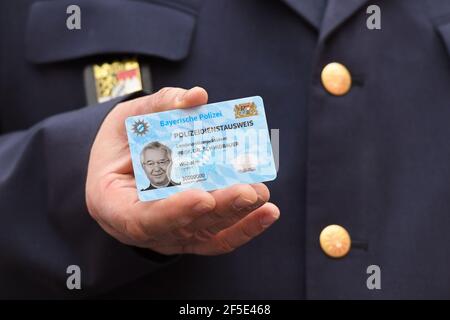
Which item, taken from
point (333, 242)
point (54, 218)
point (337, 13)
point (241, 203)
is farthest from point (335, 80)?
point (54, 218)

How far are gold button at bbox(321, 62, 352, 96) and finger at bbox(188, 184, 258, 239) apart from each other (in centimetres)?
30

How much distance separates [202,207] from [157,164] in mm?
81

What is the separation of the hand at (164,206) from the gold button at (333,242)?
0.56 feet

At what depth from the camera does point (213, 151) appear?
87 centimetres

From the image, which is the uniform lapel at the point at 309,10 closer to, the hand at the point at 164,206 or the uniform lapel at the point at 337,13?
the uniform lapel at the point at 337,13

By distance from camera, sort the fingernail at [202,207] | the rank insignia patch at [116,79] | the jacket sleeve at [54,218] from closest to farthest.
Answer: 1. the fingernail at [202,207]
2. the jacket sleeve at [54,218]
3. the rank insignia patch at [116,79]

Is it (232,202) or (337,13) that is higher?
(337,13)

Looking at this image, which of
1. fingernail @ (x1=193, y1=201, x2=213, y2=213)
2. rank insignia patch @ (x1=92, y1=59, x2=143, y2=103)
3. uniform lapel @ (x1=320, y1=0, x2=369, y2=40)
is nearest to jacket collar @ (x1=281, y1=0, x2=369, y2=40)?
uniform lapel @ (x1=320, y1=0, x2=369, y2=40)

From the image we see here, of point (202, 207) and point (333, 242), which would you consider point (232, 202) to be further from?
point (333, 242)

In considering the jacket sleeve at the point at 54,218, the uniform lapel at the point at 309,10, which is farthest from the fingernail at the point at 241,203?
the uniform lapel at the point at 309,10

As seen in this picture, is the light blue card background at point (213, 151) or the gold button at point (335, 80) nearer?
the light blue card background at point (213, 151)

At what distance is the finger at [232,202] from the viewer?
0.83 meters

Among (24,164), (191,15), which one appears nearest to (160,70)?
(191,15)

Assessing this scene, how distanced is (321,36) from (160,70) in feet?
0.83
